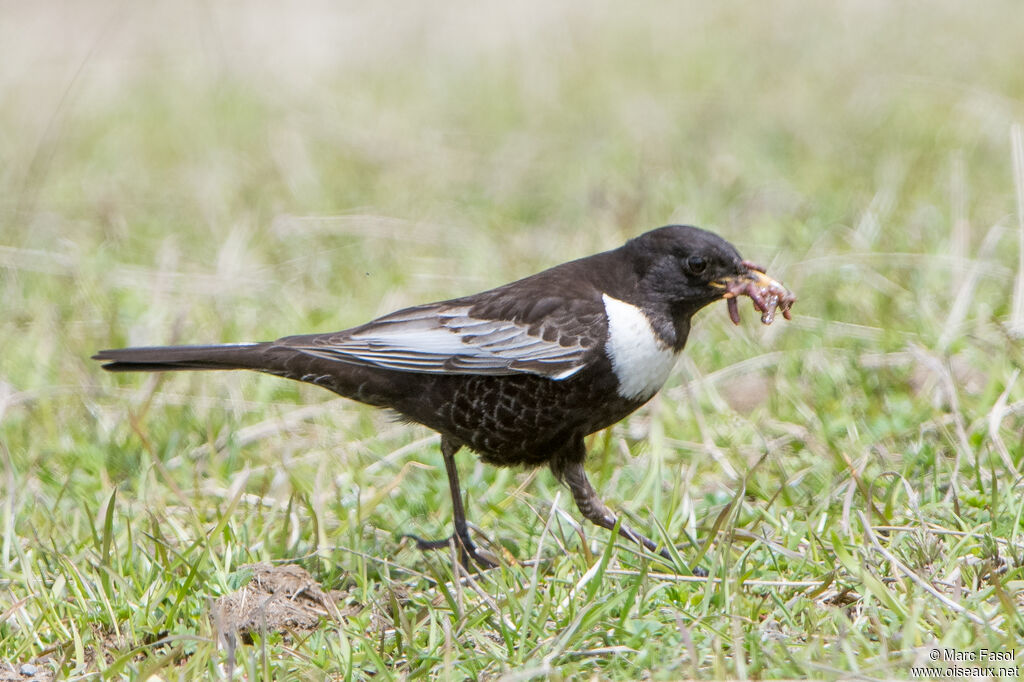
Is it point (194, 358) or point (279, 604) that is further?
point (194, 358)

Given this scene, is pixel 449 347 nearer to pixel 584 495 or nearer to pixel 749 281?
pixel 584 495

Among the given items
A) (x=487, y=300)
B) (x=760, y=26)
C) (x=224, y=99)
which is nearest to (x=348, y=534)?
(x=487, y=300)

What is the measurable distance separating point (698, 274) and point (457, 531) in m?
1.19

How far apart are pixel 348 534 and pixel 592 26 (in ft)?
27.9

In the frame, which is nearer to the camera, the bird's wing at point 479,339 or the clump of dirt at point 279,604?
the clump of dirt at point 279,604

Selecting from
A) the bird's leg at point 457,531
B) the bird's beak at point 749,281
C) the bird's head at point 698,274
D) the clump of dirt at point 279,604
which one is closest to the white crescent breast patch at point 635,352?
the bird's head at point 698,274

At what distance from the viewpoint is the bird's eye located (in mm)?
3965

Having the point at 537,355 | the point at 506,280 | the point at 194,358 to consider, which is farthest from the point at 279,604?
the point at 506,280

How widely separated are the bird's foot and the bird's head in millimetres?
1030

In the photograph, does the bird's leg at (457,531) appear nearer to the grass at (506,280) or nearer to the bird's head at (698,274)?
the grass at (506,280)

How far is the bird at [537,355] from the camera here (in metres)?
3.87

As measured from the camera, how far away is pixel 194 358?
4098 mm

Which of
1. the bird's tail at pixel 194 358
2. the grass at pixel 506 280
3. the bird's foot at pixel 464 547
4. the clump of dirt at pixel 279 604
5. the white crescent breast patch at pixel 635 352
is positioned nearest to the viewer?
the grass at pixel 506 280

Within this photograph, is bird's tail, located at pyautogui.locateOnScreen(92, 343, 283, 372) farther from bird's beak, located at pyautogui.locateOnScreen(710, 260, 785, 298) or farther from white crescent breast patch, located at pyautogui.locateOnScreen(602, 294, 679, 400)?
bird's beak, located at pyautogui.locateOnScreen(710, 260, 785, 298)
